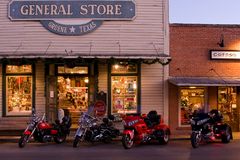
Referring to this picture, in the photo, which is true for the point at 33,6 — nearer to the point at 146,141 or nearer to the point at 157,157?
the point at 146,141

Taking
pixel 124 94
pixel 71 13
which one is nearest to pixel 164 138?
pixel 124 94

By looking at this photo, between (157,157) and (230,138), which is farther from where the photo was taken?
(230,138)

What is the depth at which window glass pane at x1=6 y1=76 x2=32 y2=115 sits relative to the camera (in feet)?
70.1

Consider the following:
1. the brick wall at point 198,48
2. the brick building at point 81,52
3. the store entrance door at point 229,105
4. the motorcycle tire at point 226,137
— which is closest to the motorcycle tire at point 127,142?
the motorcycle tire at point 226,137

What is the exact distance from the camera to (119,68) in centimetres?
2153

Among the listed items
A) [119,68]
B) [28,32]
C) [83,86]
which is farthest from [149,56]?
[28,32]

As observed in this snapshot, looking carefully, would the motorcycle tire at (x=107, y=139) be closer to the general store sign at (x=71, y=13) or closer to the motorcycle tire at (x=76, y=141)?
the motorcycle tire at (x=76, y=141)

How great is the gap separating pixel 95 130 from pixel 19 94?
520 cm

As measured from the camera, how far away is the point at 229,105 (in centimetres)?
2225

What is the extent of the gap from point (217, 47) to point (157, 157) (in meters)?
9.42

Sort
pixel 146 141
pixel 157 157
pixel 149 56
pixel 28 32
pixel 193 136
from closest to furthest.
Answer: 1. pixel 157 157
2. pixel 193 136
3. pixel 146 141
4. pixel 149 56
5. pixel 28 32

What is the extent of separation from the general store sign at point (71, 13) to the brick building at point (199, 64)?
8.38ft

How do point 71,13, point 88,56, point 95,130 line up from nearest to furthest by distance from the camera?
point 95,130 < point 88,56 < point 71,13

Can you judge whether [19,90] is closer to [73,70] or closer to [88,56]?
[73,70]
